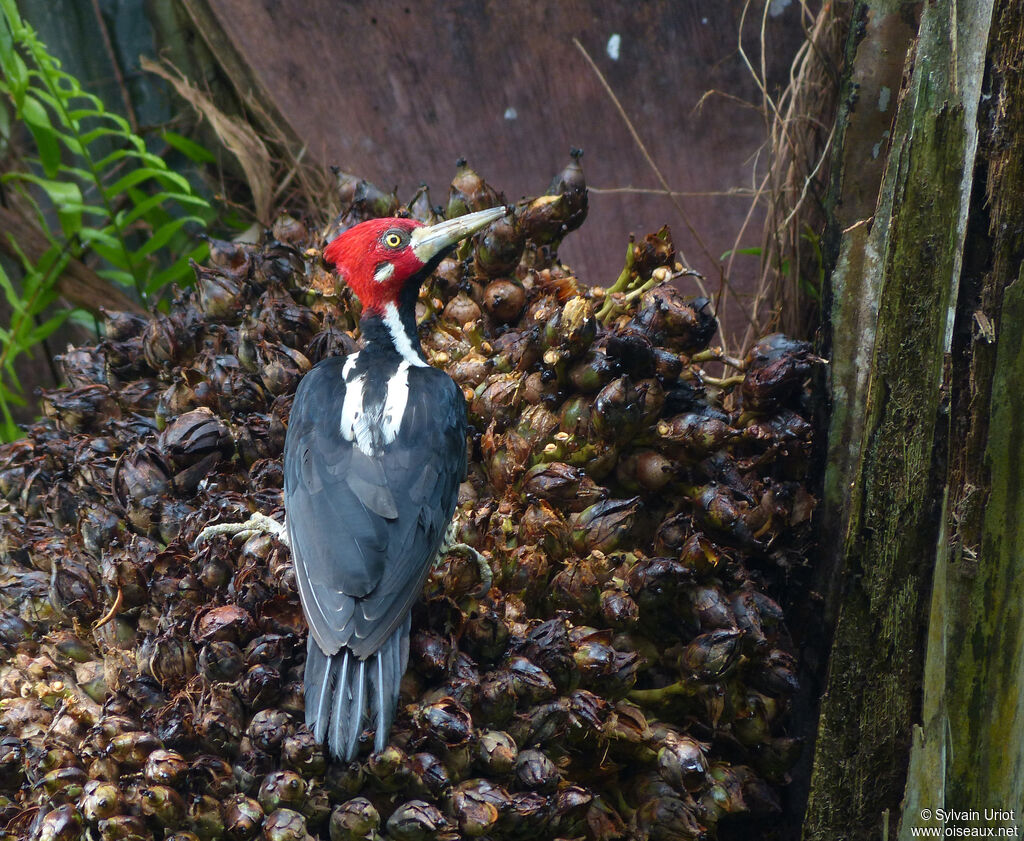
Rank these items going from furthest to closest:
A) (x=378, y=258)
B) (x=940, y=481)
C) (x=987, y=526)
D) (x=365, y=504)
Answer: (x=378, y=258) < (x=365, y=504) < (x=940, y=481) < (x=987, y=526)

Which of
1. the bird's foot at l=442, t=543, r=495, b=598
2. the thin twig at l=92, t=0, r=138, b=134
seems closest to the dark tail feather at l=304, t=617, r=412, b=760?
the bird's foot at l=442, t=543, r=495, b=598

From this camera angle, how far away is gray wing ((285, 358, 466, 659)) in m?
1.68

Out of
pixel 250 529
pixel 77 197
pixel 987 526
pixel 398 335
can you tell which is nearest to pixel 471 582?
pixel 250 529

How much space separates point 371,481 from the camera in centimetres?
194

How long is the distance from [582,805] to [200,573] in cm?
80

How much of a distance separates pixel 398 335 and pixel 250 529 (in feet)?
2.09

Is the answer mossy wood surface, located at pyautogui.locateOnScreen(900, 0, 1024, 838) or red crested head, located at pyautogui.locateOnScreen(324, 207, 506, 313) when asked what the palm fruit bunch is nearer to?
red crested head, located at pyautogui.locateOnScreen(324, 207, 506, 313)

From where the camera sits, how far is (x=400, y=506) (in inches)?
73.9

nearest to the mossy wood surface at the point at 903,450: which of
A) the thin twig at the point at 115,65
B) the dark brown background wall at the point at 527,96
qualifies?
the dark brown background wall at the point at 527,96

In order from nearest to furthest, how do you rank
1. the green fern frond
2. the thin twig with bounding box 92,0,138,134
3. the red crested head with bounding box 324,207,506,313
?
the red crested head with bounding box 324,207,506,313
the green fern frond
the thin twig with bounding box 92,0,138,134

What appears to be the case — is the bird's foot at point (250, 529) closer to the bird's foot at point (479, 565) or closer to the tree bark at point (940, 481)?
the bird's foot at point (479, 565)

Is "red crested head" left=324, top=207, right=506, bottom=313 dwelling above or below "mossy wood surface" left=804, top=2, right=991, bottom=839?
above

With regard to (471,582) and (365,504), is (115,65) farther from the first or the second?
(471,582)

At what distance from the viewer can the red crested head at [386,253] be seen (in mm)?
2281
